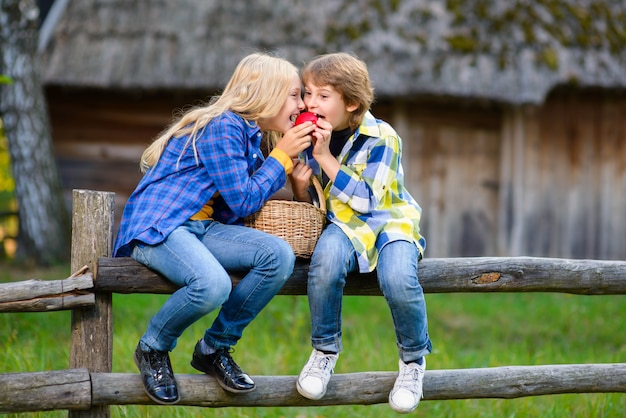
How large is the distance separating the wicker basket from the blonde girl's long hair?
38 cm

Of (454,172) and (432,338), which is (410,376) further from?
(454,172)

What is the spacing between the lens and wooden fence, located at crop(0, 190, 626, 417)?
2871 millimetres

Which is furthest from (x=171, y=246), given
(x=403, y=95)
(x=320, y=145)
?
(x=403, y=95)

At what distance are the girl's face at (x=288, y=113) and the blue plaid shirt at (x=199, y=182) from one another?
13 centimetres

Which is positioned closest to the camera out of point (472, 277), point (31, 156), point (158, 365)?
point (158, 365)

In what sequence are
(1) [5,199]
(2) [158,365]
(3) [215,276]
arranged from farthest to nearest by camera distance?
(1) [5,199]
(2) [158,365]
(3) [215,276]

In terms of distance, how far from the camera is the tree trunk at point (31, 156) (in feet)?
22.5

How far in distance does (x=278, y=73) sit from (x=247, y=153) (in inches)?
13.6

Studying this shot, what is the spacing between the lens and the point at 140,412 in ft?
11.2

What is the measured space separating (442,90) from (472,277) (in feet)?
Answer: 15.9

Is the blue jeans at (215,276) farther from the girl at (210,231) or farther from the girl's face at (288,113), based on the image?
the girl's face at (288,113)

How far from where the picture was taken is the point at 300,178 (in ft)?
10.0

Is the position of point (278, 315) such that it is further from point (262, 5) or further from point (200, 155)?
point (262, 5)

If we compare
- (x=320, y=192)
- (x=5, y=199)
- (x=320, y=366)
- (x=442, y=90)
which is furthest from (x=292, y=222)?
(x=5, y=199)
